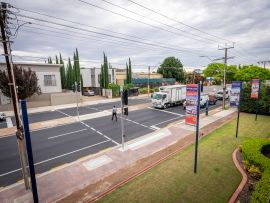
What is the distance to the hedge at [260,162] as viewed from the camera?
557 centimetres

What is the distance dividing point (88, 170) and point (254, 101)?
891 inches

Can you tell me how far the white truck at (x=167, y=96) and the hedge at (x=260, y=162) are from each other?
16482mm

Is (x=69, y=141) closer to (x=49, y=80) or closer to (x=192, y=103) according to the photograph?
(x=192, y=103)

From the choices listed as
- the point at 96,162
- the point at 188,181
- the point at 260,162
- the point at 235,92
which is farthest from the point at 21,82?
the point at 260,162

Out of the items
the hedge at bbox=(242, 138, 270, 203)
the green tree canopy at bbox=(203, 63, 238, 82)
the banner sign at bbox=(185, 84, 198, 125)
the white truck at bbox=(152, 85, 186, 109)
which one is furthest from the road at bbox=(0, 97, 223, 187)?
the green tree canopy at bbox=(203, 63, 238, 82)

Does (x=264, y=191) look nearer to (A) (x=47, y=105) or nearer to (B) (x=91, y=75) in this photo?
(A) (x=47, y=105)

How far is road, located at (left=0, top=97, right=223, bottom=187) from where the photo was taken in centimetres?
1036

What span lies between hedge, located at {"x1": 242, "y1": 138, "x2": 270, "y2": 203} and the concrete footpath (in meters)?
4.92

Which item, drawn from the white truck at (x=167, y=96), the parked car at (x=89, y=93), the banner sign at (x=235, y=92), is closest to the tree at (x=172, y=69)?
the parked car at (x=89, y=93)

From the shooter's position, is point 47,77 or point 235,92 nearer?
point 235,92

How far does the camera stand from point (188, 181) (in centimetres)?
789

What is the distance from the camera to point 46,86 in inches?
1380

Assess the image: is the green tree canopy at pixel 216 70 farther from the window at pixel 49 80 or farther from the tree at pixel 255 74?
the window at pixel 49 80

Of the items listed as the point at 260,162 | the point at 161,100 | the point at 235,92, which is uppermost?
the point at 235,92
